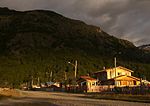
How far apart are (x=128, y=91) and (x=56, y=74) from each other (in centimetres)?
10740

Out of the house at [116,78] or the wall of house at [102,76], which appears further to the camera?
the wall of house at [102,76]

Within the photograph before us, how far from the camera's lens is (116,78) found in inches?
3462

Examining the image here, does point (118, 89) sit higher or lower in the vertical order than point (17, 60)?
lower

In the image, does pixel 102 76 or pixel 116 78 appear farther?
pixel 102 76

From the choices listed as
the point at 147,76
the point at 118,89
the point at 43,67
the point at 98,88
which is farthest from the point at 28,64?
the point at 118,89

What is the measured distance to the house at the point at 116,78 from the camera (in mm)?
88500

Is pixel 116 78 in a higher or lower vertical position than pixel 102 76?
lower

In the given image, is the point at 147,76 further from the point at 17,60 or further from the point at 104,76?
the point at 17,60

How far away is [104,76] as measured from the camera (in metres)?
98.2

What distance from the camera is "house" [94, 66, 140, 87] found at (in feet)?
290

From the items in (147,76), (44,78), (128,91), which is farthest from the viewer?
(44,78)

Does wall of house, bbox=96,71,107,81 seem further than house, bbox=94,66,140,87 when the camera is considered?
Yes

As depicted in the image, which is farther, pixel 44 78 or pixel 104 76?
pixel 44 78

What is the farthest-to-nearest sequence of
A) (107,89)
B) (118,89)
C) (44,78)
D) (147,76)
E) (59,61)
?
(59,61)
(44,78)
(147,76)
(107,89)
(118,89)
